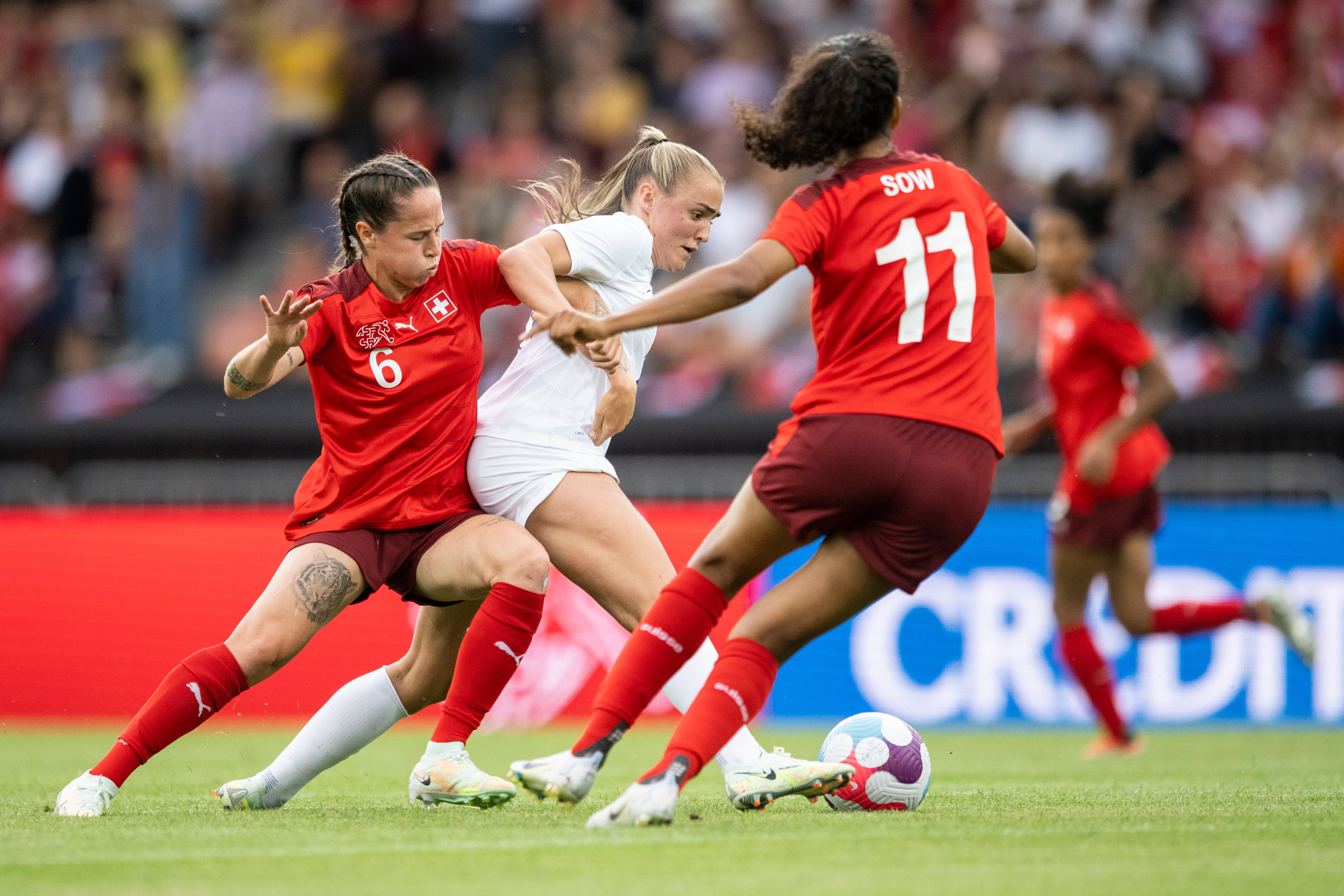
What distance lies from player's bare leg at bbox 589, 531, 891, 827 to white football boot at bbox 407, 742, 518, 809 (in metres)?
0.67

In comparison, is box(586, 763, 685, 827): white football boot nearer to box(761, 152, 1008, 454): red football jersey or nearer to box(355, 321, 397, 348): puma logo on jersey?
box(761, 152, 1008, 454): red football jersey

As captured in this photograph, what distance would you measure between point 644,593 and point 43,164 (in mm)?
10398

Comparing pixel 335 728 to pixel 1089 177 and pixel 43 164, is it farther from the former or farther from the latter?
pixel 43 164

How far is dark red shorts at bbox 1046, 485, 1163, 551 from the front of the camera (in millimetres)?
7766

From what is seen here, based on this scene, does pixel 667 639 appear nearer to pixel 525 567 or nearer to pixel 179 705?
pixel 525 567

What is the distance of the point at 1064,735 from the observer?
8898mm

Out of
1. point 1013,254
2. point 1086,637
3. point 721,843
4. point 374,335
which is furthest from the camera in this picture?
point 1086,637

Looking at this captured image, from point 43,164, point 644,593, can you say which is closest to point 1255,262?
point 644,593

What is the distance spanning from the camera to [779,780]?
15.1 feet

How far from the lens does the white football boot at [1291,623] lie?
25.3 ft

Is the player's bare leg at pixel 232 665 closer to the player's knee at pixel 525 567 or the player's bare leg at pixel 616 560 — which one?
the player's knee at pixel 525 567

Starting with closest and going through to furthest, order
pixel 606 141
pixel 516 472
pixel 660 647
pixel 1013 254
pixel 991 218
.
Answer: pixel 660 647
pixel 991 218
pixel 1013 254
pixel 516 472
pixel 606 141

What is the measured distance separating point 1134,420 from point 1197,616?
110 centimetres

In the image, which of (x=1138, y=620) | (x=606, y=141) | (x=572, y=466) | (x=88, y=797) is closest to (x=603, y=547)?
(x=572, y=466)
